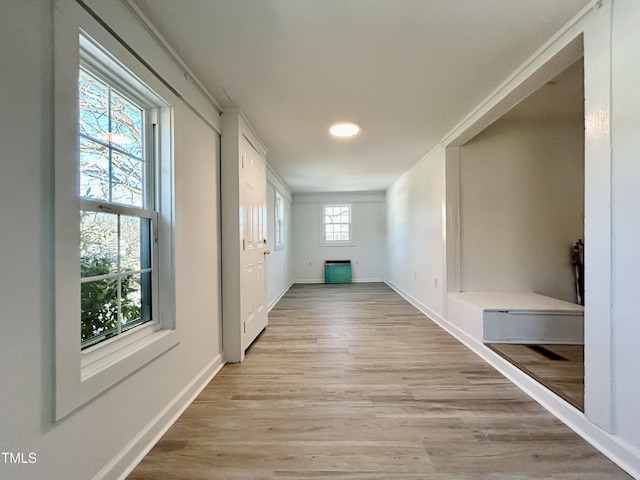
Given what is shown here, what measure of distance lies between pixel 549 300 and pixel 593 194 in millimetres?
1930

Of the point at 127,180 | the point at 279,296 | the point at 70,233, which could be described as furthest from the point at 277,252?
the point at 70,233

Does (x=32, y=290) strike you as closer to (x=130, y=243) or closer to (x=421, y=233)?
(x=130, y=243)

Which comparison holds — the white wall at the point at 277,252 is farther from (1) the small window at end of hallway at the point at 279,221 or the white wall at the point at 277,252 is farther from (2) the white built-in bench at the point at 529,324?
(2) the white built-in bench at the point at 529,324

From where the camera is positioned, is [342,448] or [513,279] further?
[513,279]

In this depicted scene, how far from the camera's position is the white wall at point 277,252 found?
14.5ft

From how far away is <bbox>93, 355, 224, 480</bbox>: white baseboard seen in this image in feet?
3.86

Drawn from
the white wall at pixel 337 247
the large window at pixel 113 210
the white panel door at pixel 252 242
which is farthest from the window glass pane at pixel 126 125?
the white wall at pixel 337 247

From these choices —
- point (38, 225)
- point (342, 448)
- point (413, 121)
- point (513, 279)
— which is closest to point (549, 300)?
point (513, 279)

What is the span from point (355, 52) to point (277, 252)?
3.85 m

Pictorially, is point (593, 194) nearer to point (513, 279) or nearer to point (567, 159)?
point (513, 279)

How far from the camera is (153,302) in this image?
1.59 m

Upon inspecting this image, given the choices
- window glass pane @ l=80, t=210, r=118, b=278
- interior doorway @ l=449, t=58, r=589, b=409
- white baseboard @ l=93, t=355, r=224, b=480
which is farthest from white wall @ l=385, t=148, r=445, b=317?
window glass pane @ l=80, t=210, r=118, b=278

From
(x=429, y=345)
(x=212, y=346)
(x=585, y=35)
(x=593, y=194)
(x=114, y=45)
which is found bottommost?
(x=429, y=345)

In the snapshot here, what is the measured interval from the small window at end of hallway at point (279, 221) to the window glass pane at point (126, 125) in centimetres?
352
